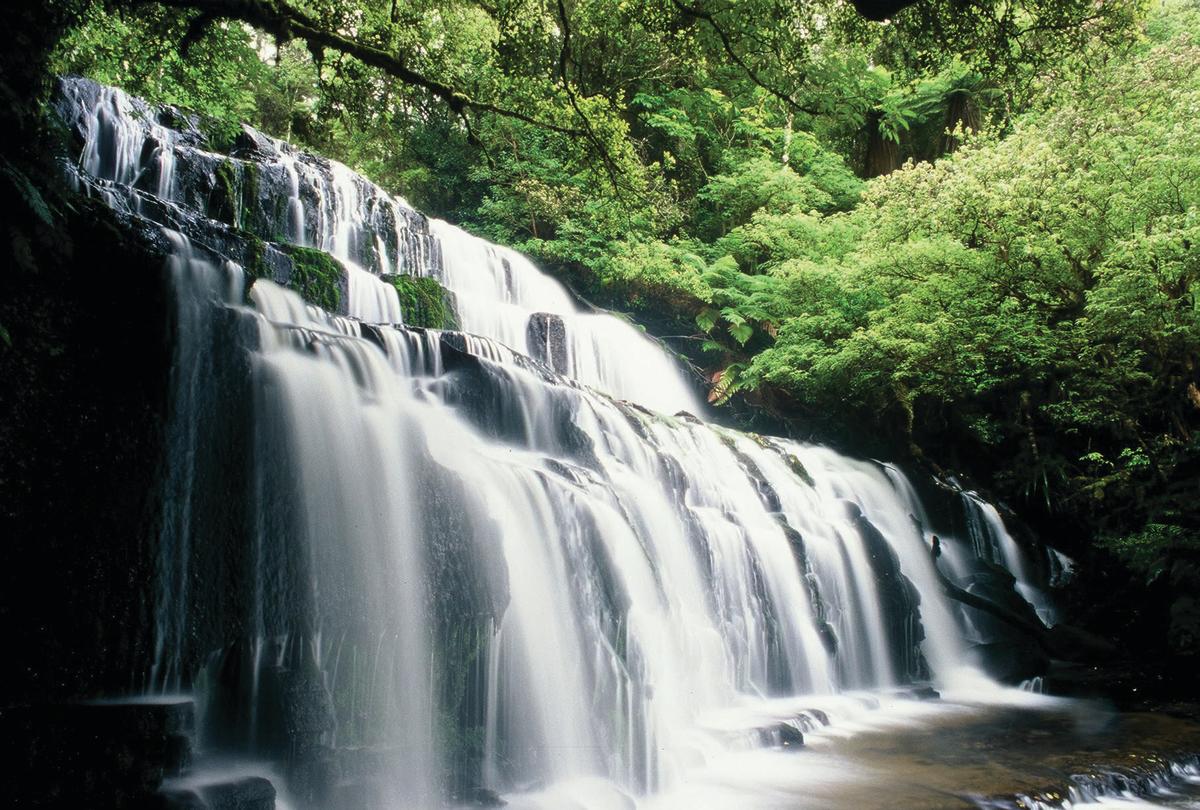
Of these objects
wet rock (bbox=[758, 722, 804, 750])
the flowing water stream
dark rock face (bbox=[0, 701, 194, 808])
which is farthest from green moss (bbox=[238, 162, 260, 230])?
wet rock (bbox=[758, 722, 804, 750])

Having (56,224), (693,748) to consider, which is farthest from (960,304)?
(56,224)

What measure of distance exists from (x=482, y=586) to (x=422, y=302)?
7030 millimetres

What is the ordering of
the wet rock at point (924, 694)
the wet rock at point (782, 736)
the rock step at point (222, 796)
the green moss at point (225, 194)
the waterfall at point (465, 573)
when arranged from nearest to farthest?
1. the rock step at point (222, 796)
2. the waterfall at point (465, 573)
3. the wet rock at point (782, 736)
4. the wet rock at point (924, 694)
5. the green moss at point (225, 194)

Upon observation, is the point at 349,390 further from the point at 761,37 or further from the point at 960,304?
the point at 960,304

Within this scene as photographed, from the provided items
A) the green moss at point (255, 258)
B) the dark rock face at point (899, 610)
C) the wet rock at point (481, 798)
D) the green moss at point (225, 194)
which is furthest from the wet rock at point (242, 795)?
the green moss at point (225, 194)

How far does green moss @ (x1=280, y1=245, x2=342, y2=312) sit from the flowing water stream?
19 cm

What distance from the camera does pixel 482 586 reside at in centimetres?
523

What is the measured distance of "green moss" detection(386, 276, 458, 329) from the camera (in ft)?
36.7

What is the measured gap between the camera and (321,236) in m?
12.2

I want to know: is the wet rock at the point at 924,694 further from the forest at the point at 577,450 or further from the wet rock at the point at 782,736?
the wet rock at the point at 782,736

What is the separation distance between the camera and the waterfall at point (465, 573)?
4391 mm

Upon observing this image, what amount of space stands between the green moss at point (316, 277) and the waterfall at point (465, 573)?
25 centimetres

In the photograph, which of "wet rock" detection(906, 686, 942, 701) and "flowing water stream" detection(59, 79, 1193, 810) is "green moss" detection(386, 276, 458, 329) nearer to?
"flowing water stream" detection(59, 79, 1193, 810)

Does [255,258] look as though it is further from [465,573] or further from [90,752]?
[90,752]
